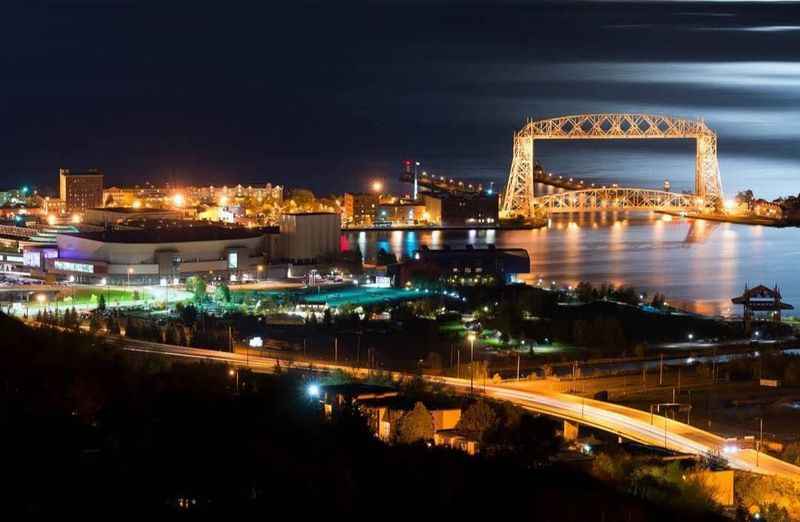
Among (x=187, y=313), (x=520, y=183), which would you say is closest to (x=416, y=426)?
(x=187, y=313)

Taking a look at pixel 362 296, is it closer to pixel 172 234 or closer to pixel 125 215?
pixel 172 234

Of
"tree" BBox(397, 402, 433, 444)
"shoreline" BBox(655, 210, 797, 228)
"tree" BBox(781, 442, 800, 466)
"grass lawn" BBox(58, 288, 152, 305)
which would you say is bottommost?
"tree" BBox(781, 442, 800, 466)

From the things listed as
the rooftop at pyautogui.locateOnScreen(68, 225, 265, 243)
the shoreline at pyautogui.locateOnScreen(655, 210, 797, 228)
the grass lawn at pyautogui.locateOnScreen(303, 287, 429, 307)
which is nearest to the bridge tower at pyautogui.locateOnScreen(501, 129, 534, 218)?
the shoreline at pyautogui.locateOnScreen(655, 210, 797, 228)

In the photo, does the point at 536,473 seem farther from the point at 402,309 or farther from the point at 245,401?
the point at 402,309

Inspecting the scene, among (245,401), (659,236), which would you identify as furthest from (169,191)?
(245,401)

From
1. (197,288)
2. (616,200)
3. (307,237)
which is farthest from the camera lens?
(616,200)

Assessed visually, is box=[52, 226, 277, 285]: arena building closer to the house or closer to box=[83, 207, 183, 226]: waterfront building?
box=[83, 207, 183, 226]: waterfront building
